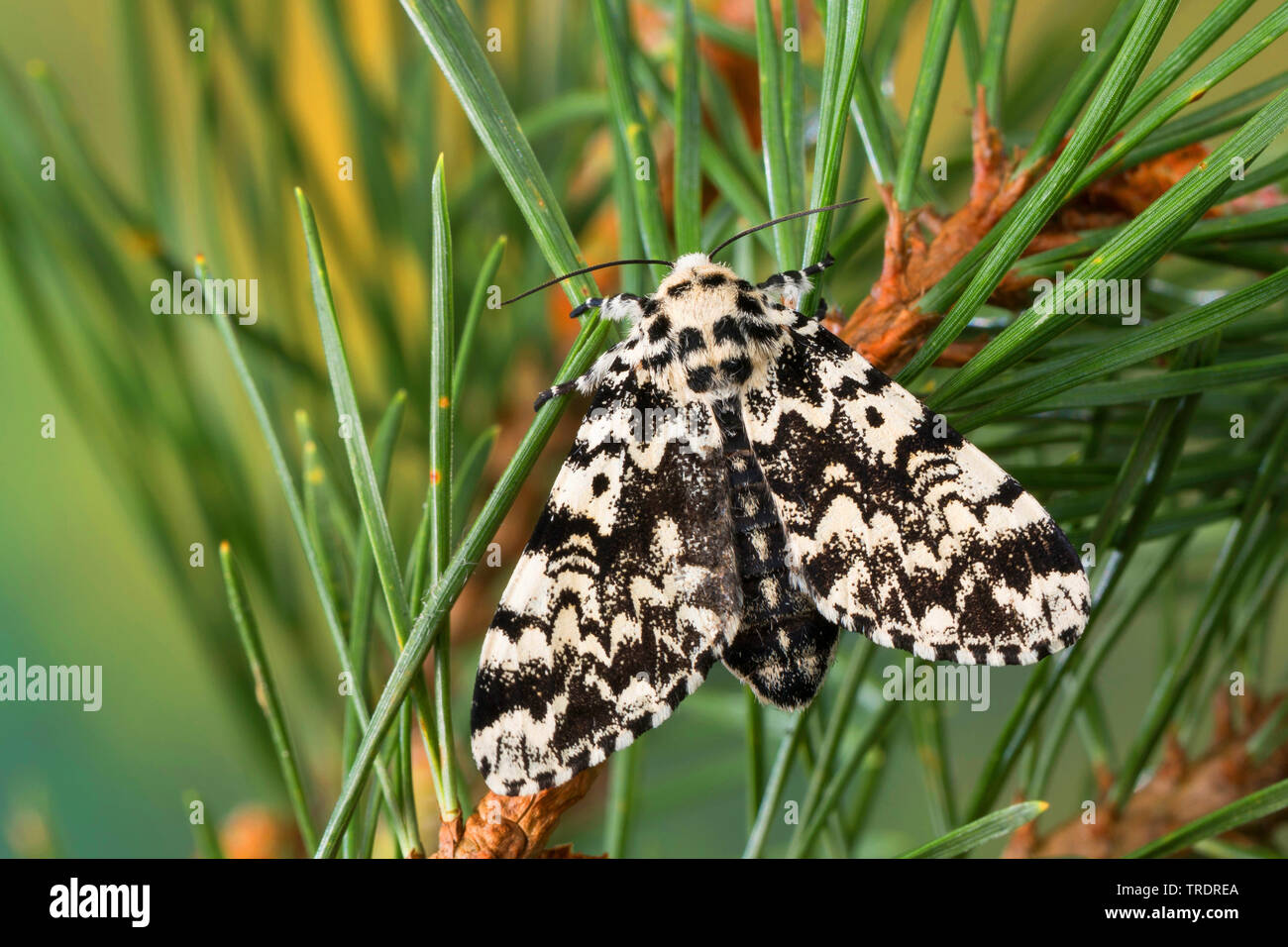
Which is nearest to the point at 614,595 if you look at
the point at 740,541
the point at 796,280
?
the point at 740,541

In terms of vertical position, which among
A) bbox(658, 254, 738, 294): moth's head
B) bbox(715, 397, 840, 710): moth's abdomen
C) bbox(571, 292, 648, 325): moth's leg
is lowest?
bbox(715, 397, 840, 710): moth's abdomen

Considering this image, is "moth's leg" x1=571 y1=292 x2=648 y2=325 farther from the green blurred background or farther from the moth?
the green blurred background

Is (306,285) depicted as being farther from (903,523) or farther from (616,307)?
(903,523)

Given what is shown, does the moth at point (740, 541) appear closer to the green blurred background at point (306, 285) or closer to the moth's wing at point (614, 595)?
the moth's wing at point (614, 595)

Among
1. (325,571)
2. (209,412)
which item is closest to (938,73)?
(325,571)

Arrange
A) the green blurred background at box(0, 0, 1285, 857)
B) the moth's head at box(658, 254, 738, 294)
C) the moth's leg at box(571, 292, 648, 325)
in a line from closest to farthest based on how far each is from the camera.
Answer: the moth's leg at box(571, 292, 648, 325), the moth's head at box(658, 254, 738, 294), the green blurred background at box(0, 0, 1285, 857)

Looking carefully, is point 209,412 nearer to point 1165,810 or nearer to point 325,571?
point 325,571

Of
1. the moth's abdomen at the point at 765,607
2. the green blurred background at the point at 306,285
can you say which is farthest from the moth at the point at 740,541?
the green blurred background at the point at 306,285

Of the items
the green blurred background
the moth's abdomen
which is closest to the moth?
the moth's abdomen
